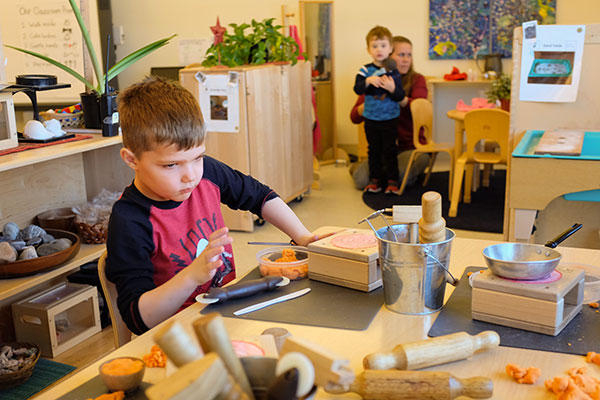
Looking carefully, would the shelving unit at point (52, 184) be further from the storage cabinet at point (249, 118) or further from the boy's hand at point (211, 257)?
the storage cabinet at point (249, 118)

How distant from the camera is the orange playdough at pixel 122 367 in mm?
915

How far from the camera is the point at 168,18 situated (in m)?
6.64

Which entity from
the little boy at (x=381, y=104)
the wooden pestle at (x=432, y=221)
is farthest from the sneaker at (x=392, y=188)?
the wooden pestle at (x=432, y=221)

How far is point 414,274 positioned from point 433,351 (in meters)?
0.20

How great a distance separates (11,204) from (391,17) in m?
4.58

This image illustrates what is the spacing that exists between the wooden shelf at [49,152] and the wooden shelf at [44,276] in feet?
1.26

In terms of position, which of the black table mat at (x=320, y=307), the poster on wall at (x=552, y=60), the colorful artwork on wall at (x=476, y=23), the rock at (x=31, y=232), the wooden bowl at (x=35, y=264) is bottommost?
the wooden bowl at (x=35, y=264)

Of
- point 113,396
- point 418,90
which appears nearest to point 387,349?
point 113,396

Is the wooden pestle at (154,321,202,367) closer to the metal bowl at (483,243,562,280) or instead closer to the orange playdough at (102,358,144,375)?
the orange playdough at (102,358,144,375)

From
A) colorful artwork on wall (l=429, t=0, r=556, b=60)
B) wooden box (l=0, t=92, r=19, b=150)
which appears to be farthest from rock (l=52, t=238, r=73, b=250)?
colorful artwork on wall (l=429, t=0, r=556, b=60)

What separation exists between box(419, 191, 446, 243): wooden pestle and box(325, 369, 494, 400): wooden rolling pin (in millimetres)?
322

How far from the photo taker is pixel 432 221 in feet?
3.68

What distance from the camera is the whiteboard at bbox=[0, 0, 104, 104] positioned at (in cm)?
627

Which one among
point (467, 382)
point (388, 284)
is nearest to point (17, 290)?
point (388, 284)
